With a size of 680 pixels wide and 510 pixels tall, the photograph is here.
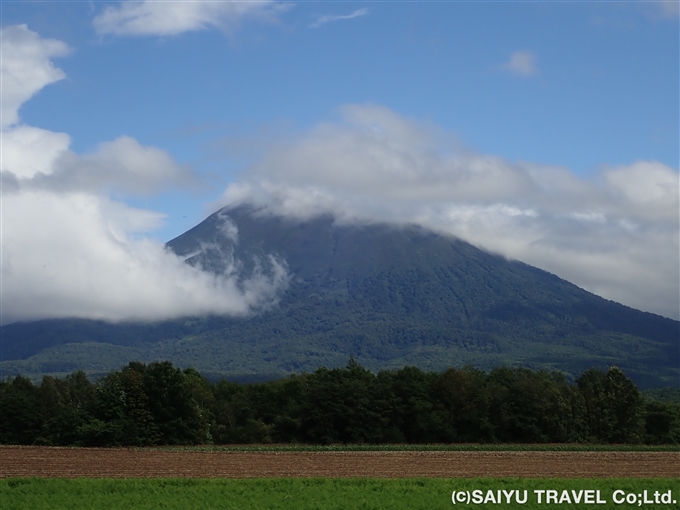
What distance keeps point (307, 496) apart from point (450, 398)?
4414 centimetres

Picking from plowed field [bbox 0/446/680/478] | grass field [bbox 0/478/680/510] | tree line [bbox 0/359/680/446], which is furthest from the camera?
tree line [bbox 0/359/680/446]

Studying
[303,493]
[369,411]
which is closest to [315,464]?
[303,493]

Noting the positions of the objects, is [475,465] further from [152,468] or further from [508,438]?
[508,438]

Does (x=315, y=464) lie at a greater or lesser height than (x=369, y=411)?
lesser

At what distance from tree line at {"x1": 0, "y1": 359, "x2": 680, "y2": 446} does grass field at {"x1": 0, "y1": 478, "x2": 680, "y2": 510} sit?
88.8 feet

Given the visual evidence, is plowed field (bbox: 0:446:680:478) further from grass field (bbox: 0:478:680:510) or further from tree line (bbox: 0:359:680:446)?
tree line (bbox: 0:359:680:446)

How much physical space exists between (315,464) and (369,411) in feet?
88.3

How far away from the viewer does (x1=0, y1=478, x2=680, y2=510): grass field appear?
29453mm

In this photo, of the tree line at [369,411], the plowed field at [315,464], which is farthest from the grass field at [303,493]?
the tree line at [369,411]

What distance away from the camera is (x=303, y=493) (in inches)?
1251

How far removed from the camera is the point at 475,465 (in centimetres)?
4284

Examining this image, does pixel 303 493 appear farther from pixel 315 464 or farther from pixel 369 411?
pixel 369 411

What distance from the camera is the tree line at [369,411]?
61.6 meters

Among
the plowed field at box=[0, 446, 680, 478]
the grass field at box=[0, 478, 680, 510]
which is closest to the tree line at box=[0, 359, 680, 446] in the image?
the plowed field at box=[0, 446, 680, 478]
